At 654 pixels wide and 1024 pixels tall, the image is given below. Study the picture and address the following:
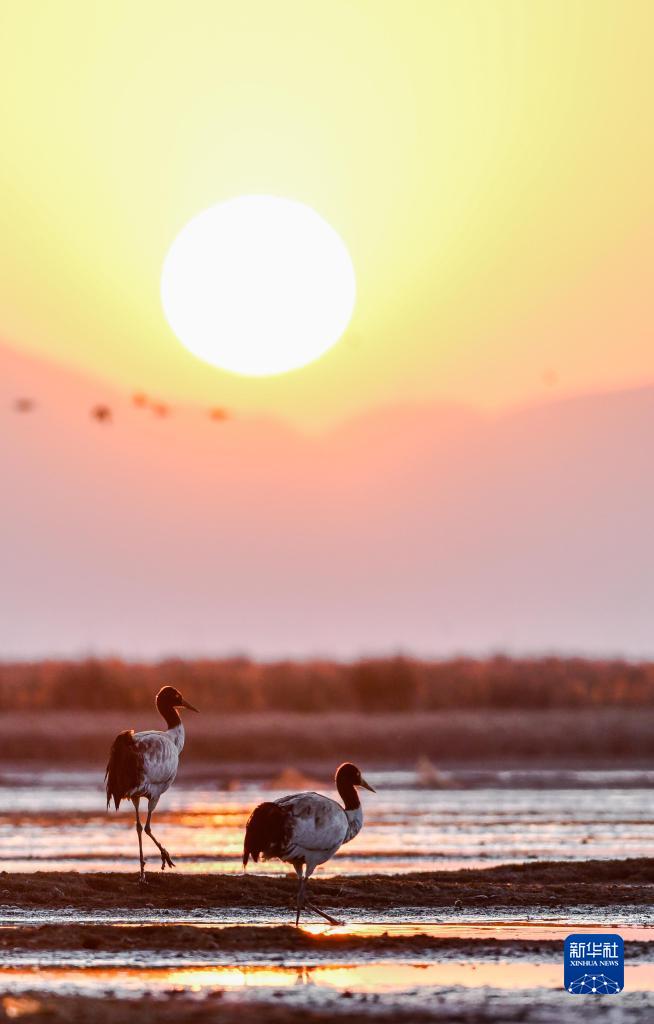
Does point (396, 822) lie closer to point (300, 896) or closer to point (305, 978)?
point (300, 896)

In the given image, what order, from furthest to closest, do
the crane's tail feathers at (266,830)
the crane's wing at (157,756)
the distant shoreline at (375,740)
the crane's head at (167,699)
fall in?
1. the distant shoreline at (375,740)
2. the crane's head at (167,699)
3. the crane's wing at (157,756)
4. the crane's tail feathers at (266,830)

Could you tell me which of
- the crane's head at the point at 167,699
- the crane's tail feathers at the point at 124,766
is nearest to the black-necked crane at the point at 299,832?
the crane's tail feathers at the point at 124,766

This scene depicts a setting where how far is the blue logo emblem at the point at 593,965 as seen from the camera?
13359 millimetres

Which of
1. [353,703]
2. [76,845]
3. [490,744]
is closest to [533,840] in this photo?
[76,845]

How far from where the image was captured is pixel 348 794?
1870 cm

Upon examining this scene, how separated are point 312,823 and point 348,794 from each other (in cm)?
194

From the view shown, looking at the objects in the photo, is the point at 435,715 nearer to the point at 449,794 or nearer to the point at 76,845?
the point at 449,794

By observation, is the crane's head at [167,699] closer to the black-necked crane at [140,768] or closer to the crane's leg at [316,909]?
the black-necked crane at [140,768]

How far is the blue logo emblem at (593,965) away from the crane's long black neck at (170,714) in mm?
8308

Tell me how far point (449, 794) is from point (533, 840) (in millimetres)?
9533

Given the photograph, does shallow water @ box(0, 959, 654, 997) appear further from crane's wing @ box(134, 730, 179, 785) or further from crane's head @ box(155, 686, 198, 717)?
crane's head @ box(155, 686, 198, 717)

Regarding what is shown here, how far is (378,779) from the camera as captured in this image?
130 ft

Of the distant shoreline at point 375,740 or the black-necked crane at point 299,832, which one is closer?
the black-necked crane at point 299,832

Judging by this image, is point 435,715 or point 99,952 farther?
point 435,715
